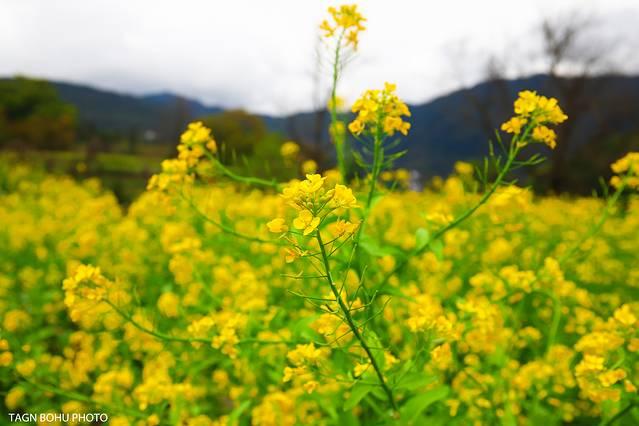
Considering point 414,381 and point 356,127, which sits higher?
point 356,127

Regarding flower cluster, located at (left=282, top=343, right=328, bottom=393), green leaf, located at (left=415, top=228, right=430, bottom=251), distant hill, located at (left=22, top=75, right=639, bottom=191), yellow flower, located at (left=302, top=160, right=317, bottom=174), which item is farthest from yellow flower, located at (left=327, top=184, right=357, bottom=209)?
distant hill, located at (left=22, top=75, right=639, bottom=191)

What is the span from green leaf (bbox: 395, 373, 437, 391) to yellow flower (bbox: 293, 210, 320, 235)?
777mm

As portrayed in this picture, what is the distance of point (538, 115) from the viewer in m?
1.58

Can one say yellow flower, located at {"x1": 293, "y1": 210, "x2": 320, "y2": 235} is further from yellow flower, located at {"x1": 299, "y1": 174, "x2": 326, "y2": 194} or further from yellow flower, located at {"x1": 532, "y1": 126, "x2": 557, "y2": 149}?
yellow flower, located at {"x1": 532, "y1": 126, "x2": 557, "y2": 149}

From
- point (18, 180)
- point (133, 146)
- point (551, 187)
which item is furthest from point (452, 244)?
point (133, 146)

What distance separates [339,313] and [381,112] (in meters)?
0.86

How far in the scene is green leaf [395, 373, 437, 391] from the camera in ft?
4.79

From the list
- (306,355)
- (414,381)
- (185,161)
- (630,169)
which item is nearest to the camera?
(306,355)

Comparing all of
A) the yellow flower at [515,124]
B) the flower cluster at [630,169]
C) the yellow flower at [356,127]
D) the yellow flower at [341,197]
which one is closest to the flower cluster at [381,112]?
the yellow flower at [356,127]

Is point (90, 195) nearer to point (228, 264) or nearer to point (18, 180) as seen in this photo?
point (18, 180)

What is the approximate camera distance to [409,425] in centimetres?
156

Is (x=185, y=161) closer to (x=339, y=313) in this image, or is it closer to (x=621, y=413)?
(x=339, y=313)

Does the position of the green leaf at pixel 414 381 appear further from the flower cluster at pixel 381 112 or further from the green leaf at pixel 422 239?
the flower cluster at pixel 381 112

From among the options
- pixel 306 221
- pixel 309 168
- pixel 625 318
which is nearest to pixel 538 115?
pixel 625 318
